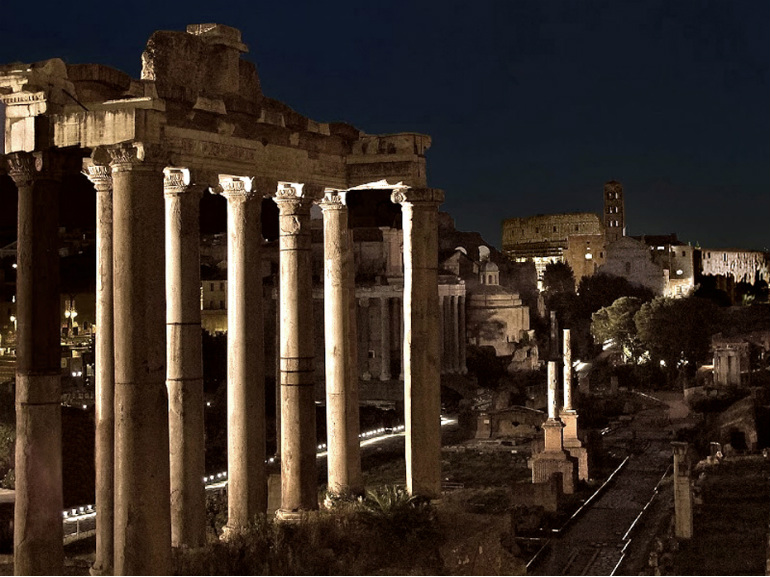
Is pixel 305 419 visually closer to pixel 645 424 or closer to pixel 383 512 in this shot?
pixel 383 512

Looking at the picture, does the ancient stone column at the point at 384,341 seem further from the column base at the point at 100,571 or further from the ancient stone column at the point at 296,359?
the column base at the point at 100,571

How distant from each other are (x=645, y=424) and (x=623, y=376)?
14389mm

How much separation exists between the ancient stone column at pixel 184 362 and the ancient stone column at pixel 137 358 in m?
1.83

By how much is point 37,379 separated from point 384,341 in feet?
185

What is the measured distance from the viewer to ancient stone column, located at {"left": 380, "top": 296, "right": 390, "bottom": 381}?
6738 cm

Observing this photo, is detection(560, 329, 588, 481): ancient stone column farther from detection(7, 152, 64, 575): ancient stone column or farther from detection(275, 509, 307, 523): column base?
detection(7, 152, 64, 575): ancient stone column

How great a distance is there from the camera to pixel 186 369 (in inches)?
492

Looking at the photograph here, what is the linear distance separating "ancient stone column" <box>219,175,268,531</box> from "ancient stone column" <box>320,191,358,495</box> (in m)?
1.65

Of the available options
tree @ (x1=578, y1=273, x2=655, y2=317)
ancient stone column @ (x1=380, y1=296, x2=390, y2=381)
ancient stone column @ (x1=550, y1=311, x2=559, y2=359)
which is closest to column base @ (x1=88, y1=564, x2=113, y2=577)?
ancient stone column @ (x1=380, y1=296, x2=390, y2=381)

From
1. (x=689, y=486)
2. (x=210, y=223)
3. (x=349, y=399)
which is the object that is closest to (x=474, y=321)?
(x=210, y=223)

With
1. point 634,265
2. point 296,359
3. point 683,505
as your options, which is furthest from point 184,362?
point 634,265

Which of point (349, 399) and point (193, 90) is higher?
point (193, 90)

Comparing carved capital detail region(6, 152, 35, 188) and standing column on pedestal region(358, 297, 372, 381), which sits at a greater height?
carved capital detail region(6, 152, 35, 188)

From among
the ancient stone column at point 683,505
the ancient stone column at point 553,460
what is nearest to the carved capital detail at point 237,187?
the ancient stone column at point 683,505
